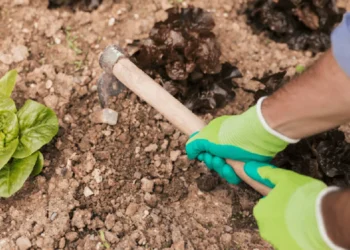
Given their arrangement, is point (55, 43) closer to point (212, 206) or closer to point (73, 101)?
point (73, 101)

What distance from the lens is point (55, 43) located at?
9.66 ft

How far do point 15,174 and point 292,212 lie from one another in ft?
4.40

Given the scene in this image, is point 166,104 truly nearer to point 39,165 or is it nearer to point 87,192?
point 87,192

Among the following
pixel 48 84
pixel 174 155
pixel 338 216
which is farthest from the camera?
pixel 48 84

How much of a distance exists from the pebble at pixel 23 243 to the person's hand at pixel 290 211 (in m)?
1.13

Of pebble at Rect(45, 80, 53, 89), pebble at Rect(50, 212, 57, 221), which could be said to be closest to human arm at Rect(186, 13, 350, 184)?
pebble at Rect(50, 212, 57, 221)

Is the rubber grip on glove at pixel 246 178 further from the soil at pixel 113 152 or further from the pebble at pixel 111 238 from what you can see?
the pebble at pixel 111 238

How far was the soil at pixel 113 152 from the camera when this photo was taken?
2.40 m

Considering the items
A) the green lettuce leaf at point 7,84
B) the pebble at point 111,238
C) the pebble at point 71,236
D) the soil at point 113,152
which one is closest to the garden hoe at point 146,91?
the soil at point 113,152

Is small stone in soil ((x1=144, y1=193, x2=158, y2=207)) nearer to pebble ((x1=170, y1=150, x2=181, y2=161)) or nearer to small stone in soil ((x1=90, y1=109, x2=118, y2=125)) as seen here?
pebble ((x1=170, y1=150, x2=181, y2=161))

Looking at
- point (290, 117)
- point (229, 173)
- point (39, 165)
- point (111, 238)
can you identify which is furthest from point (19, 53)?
point (290, 117)

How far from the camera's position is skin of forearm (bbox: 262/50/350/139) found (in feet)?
5.76

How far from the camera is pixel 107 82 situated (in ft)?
8.79

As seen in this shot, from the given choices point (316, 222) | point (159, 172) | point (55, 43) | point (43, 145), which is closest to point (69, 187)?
point (43, 145)
